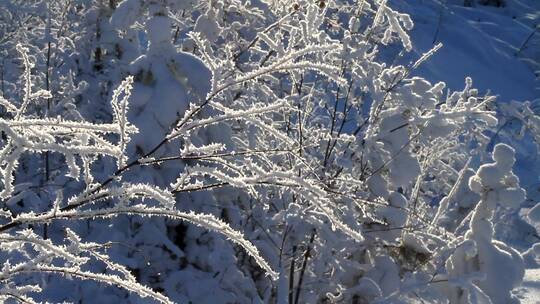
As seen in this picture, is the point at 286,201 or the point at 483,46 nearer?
the point at 286,201

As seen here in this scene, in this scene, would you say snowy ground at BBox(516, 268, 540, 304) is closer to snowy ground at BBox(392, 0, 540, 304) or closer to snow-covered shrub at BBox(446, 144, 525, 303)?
snow-covered shrub at BBox(446, 144, 525, 303)

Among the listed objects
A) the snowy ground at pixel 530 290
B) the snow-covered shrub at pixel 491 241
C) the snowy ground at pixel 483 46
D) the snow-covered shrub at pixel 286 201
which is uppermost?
the snowy ground at pixel 483 46

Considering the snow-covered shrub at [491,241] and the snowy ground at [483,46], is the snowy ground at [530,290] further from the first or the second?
the snowy ground at [483,46]

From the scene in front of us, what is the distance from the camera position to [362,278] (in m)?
4.06

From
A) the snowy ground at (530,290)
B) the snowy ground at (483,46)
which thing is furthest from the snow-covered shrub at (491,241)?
the snowy ground at (483,46)

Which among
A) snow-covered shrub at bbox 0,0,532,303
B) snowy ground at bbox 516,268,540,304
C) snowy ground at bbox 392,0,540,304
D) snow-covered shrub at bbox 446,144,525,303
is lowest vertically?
snowy ground at bbox 516,268,540,304

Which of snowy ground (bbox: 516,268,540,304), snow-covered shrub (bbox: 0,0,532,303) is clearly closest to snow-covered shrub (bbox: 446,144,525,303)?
Result: snow-covered shrub (bbox: 0,0,532,303)

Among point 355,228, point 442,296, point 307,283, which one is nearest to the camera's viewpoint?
point 355,228

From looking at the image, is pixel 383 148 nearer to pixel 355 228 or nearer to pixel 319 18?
pixel 355 228

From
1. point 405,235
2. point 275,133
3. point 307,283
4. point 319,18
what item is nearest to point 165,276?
point 307,283

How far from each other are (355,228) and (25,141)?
8.61 feet

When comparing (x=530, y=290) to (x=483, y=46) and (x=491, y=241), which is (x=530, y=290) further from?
(x=483, y=46)

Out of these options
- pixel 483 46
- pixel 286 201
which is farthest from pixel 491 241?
pixel 483 46

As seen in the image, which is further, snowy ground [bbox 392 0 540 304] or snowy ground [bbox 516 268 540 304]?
snowy ground [bbox 392 0 540 304]
